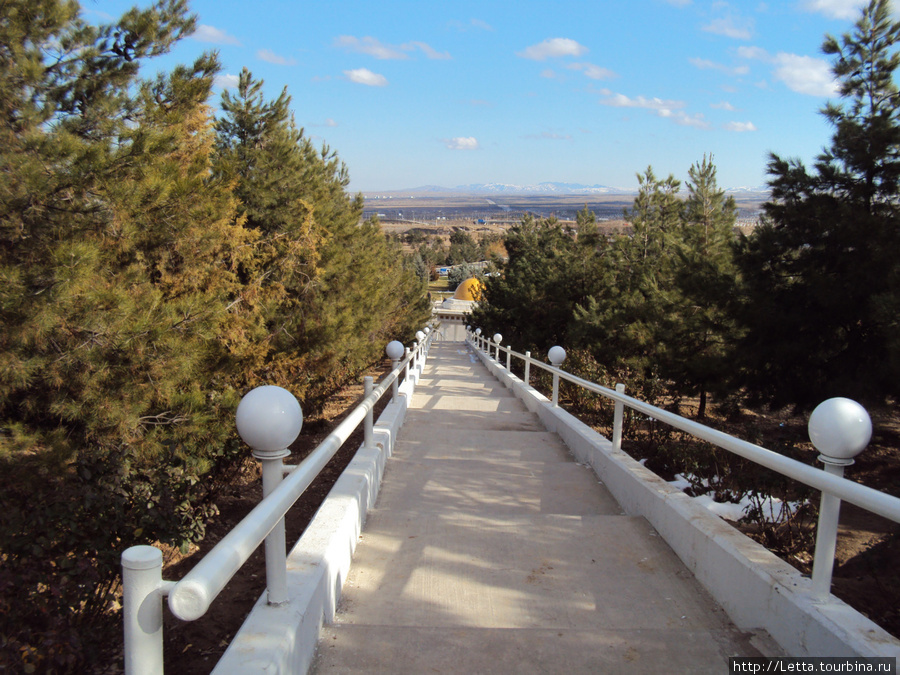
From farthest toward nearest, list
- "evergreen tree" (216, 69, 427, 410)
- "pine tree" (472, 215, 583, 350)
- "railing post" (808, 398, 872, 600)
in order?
1. "pine tree" (472, 215, 583, 350)
2. "evergreen tree" (216, 69, 427, 410)
3. "railing post" (808, 398, 872, 600)

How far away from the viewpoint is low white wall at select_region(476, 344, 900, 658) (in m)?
2.21

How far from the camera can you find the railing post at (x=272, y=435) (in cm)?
212

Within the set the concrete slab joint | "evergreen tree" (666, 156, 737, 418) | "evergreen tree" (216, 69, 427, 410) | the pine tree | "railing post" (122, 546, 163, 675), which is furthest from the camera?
the pine tree

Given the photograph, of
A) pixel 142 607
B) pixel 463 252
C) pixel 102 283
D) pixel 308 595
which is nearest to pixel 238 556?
pixel 142 607

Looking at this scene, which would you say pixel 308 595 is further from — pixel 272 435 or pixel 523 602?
pixel 523 602

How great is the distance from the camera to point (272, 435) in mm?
2145

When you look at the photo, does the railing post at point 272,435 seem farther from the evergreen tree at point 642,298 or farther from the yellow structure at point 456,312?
the yellow structure at point 456,312

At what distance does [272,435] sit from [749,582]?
2057 mm

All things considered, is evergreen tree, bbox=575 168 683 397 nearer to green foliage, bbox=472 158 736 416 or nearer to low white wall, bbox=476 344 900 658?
green foliage, bbox=472 158 736 416

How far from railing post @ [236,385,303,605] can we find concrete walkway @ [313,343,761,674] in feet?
1.30

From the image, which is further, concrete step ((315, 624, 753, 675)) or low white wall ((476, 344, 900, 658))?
concrete step ((315, 624, 753, 675))

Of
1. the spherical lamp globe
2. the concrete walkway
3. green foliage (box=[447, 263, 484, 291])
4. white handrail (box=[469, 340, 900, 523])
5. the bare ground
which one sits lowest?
green foliage (box=[447, 263, 484, 291])

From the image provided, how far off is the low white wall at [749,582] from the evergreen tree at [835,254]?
221 inches

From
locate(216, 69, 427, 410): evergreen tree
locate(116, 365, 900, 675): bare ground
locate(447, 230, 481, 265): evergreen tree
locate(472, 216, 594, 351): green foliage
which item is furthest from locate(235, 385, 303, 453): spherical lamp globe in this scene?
locate(447, 230, 481, 265): evergreen tree
